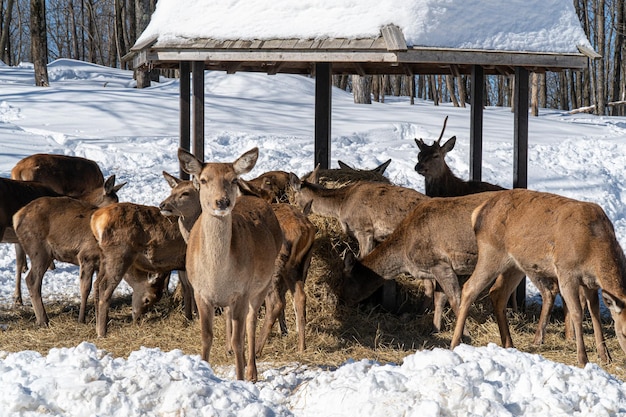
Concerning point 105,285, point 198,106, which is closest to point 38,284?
point 105,285

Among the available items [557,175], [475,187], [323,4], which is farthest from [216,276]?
[557,175]

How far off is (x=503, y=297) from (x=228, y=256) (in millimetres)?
3609

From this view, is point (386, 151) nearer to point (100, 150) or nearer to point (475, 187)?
point (100, 150)

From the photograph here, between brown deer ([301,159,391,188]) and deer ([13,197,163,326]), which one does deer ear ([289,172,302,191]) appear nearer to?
Answer: brown deer ([301,159,391,188])

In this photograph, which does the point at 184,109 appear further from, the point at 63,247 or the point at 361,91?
the point at 361,91

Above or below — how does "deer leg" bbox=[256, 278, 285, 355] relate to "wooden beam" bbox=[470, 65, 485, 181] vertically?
below

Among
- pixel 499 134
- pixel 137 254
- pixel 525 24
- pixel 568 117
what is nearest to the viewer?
pixel 137 254

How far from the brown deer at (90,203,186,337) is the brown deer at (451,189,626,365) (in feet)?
11.7

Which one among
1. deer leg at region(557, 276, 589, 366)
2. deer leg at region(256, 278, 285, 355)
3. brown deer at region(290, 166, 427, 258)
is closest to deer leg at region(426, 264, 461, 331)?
brown deer at region(290, 166, 427, 258)

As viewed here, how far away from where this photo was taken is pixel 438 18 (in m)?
10.8

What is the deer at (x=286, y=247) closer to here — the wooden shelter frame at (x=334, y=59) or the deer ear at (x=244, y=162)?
the wooden shelter frame at (x=334, y=59)

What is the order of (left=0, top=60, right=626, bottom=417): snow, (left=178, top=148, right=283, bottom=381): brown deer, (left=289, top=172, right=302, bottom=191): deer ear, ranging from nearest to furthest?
1. (left=0, top=60, right=626, bottom=417): snow
2. (left=178, top=148, right=283, bottom=381): brown deer
3. (left=289, top=172, right=302, bottom=191): deer ear

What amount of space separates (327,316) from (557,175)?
10692 mm

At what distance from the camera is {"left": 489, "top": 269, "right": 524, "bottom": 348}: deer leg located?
9.52 meters
